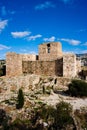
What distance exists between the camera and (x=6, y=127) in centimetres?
1922

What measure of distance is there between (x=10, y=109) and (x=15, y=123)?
7.28 ft

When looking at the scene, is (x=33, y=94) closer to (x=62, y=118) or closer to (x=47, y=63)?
(x=62, y=118)

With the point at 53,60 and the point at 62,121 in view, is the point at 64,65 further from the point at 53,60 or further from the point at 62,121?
the point at 62,121

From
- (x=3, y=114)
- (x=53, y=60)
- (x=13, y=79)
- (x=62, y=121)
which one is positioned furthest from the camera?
(x=53, y=60)

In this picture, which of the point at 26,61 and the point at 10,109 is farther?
the point at 26,61

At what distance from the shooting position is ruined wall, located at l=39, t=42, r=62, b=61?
1254 inches

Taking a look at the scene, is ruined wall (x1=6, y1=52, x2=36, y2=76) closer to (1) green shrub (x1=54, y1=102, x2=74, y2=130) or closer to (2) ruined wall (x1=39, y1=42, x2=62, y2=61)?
(2) ruined wall (x1=39, y1=42, x2=62, y2=61)

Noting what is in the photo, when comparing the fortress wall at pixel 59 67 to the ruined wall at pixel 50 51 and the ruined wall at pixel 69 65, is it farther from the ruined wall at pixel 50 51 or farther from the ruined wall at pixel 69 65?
the ruined wall at pixel 50 51

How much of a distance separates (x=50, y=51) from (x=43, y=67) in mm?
2845

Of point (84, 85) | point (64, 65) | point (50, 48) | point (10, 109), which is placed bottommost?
point (10, 109)

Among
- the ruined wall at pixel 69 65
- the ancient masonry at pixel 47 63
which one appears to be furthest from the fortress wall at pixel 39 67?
the ruined wall at pixel 69 65

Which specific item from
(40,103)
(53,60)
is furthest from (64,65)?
(40,103)

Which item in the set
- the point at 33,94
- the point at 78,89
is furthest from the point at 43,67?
the point at 78,89

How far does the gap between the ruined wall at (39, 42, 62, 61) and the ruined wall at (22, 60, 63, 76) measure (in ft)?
5.26
